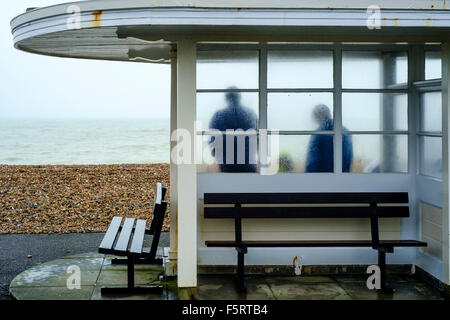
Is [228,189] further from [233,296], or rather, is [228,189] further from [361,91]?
[361,91]

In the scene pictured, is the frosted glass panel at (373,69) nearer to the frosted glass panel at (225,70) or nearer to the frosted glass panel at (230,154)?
the frosted glass panel at (225,70)

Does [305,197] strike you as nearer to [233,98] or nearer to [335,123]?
[335,123]

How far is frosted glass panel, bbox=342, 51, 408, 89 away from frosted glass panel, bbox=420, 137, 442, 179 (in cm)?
78

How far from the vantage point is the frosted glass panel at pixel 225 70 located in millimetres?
7086

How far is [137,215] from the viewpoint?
44.7 ft

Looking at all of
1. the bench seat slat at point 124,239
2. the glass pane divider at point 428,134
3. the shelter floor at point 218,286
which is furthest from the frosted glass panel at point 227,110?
the glass pane divider at point 428,134

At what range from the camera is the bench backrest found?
6781mm

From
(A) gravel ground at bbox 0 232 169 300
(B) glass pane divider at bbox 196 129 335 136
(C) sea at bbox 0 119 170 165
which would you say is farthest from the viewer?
(C) sea at bbox 0 119 170 165

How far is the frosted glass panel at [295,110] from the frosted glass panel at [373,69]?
34 centimetres

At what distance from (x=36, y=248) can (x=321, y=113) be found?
16.2ft

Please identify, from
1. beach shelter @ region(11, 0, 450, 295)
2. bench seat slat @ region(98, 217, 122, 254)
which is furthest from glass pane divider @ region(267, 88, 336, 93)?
bench seat slat @ region(98, 217, 122, 254)

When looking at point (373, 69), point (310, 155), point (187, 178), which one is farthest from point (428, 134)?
point (187, 178)

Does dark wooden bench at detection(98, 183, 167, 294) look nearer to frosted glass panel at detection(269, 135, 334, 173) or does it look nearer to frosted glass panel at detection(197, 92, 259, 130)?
frosted glass panel at detection(197, 92, 259, 130)
